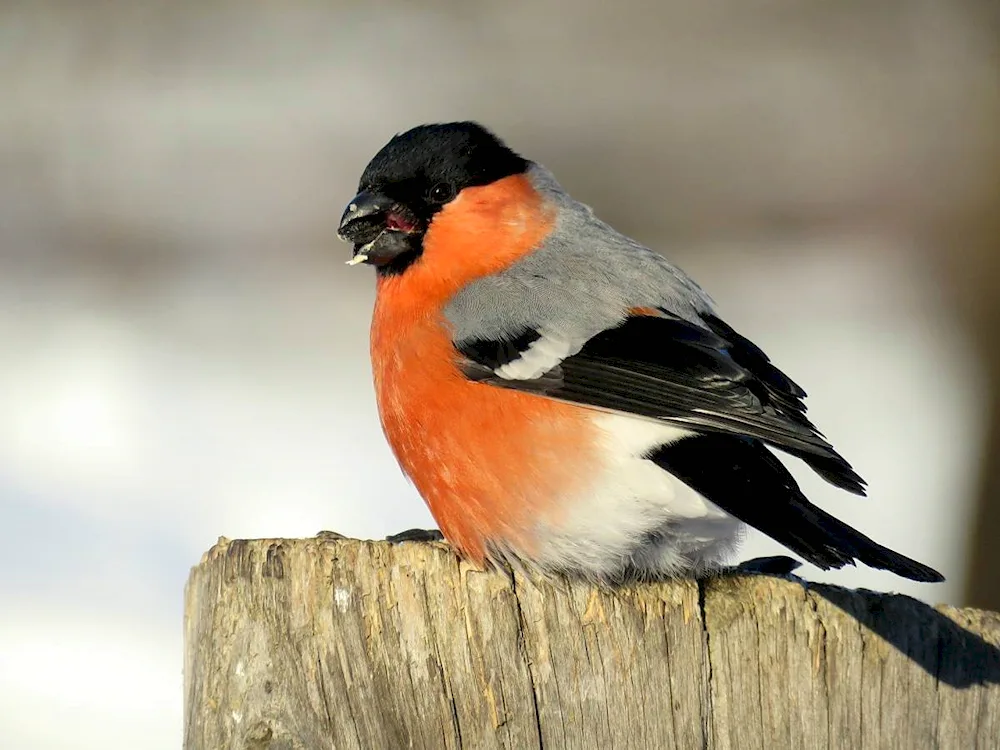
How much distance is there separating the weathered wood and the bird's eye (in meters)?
1.19

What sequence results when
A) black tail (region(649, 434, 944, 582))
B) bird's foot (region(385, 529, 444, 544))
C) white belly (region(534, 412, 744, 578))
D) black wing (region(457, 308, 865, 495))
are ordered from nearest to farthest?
black tail (region(649, 434, 944, 582))
black wing (region(457, 308, 865, 495))
white belly (region(534, 412, 744, 578))
bird's foot (region(385, 529, 444, 544))

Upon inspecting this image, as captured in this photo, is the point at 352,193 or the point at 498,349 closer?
the point at 498,349

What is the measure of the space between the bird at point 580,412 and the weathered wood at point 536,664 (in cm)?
17

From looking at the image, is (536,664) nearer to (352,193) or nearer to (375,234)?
(375,234)

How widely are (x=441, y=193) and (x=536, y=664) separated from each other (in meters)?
1.41

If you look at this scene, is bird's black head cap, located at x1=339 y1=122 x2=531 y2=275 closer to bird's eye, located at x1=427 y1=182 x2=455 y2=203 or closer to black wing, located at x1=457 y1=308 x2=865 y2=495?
bird's eye, located at x1=427 y1=182 x2=455 y2=203

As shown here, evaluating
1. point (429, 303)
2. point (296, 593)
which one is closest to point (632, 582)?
point (296, 593)

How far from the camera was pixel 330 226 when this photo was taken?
16.7 feet

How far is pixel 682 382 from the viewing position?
2340 millimetres

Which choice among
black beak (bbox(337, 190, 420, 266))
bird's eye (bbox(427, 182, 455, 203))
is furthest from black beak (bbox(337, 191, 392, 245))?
bird's eye (bbox(427, 182, 455, 203))

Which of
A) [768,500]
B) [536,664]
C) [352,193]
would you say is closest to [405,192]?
[768,500]

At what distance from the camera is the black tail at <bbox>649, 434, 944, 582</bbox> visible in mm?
2027

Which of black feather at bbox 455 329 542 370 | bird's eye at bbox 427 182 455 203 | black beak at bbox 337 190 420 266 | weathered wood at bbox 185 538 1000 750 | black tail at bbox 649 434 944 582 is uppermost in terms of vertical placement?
bird's eye at bbox 427 182 455 203

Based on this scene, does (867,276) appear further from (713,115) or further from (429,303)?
(429,303)
